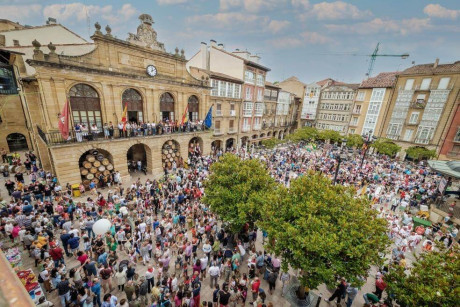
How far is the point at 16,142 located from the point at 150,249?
28.1 meters

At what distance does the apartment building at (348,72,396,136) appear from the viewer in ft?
124

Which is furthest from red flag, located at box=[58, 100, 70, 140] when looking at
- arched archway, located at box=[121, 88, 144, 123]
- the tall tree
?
the tall tree

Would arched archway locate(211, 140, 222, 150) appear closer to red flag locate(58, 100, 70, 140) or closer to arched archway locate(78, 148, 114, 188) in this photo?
arched archway locate(78, 148, 114, 188)

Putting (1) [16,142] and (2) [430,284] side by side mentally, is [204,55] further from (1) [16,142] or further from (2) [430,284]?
(2) [430,284]

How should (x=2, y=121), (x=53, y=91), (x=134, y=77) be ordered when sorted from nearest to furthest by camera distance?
1. (x=53, y=91)
2. (x=134, y=77)
3. (x=2, y=121)

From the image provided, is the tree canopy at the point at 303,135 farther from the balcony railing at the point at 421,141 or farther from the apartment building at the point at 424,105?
the balcony railing at the point at 421,141

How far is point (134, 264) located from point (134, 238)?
1.27m

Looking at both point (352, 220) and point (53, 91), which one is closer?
point (352, 220)

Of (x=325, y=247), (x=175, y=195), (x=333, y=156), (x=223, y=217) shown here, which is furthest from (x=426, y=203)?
(x=175, y=195)

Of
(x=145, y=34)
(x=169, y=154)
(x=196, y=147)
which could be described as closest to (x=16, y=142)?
(x=169, y=154)

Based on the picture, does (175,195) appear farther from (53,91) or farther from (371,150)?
(371,150)

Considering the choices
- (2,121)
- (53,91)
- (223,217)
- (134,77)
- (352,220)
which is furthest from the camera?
(2,121)

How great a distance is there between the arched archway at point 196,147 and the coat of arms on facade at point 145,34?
38.8 feet

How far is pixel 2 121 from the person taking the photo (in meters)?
24.2
